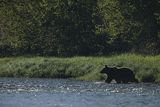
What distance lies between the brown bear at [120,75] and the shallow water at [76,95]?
90.9 inches

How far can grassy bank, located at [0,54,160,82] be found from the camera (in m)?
47.9

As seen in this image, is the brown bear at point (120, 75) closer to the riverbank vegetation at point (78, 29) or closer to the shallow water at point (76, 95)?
the shallow water at point (76, 95)

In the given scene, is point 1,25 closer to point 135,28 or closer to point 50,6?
point 50,6

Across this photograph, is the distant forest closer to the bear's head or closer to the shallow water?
the bear's head

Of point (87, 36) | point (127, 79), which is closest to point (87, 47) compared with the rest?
point (87, 36)

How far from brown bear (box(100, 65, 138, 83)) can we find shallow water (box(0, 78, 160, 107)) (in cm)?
231

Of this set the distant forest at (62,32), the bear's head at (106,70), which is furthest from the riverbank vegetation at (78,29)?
the bear's head at (106,70)

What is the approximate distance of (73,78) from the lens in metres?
52.2

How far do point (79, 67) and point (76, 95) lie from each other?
1698cm

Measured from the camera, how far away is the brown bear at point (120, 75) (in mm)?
45688

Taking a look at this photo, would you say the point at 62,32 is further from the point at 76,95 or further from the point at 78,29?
the point at 76,95

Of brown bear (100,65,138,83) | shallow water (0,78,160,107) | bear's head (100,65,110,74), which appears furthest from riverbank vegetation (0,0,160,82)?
shallow water (0,78,160,107)

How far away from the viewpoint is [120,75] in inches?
1831

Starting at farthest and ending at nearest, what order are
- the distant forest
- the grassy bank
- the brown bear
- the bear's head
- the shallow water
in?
the distant forest < the grassy bank < the bear's head < the brown bear < the shallow water
